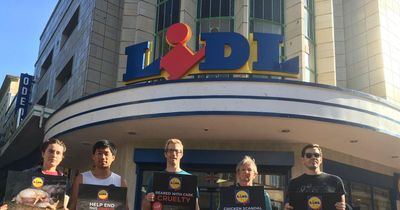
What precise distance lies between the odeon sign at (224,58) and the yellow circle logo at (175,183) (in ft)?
25.0

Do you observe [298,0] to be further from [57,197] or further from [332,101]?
[57,197]

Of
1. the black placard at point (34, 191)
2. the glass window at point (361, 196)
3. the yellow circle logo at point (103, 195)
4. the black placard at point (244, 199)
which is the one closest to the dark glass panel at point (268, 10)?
the glass window at point (361, 196)

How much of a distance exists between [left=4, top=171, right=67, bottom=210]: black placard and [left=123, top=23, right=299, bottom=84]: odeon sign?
8.36 metres

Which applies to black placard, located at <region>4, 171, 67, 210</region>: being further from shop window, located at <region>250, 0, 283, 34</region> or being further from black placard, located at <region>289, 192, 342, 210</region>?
shop window, located at <region>250, 0, 283, 34</region>

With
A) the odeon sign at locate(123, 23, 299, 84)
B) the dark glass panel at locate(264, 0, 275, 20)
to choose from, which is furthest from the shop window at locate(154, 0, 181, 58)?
the odeon sign at locate(123, 23, 299, 84)

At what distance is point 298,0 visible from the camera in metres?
15.8

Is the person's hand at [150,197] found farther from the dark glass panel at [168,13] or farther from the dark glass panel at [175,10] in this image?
the dark glass panel at [168,13]

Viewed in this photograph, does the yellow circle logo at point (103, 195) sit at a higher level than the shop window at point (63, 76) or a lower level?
lower

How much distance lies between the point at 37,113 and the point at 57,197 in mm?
12354

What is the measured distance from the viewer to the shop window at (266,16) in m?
16.3

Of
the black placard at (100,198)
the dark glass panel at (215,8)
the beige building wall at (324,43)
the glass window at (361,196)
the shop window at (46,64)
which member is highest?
the shop window at (46,64)

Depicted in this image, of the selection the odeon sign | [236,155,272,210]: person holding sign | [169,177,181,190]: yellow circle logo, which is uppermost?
the odeon sign

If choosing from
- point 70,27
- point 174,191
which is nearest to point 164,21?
point 70,27

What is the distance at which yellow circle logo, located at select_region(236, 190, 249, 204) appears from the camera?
5.48 metres
